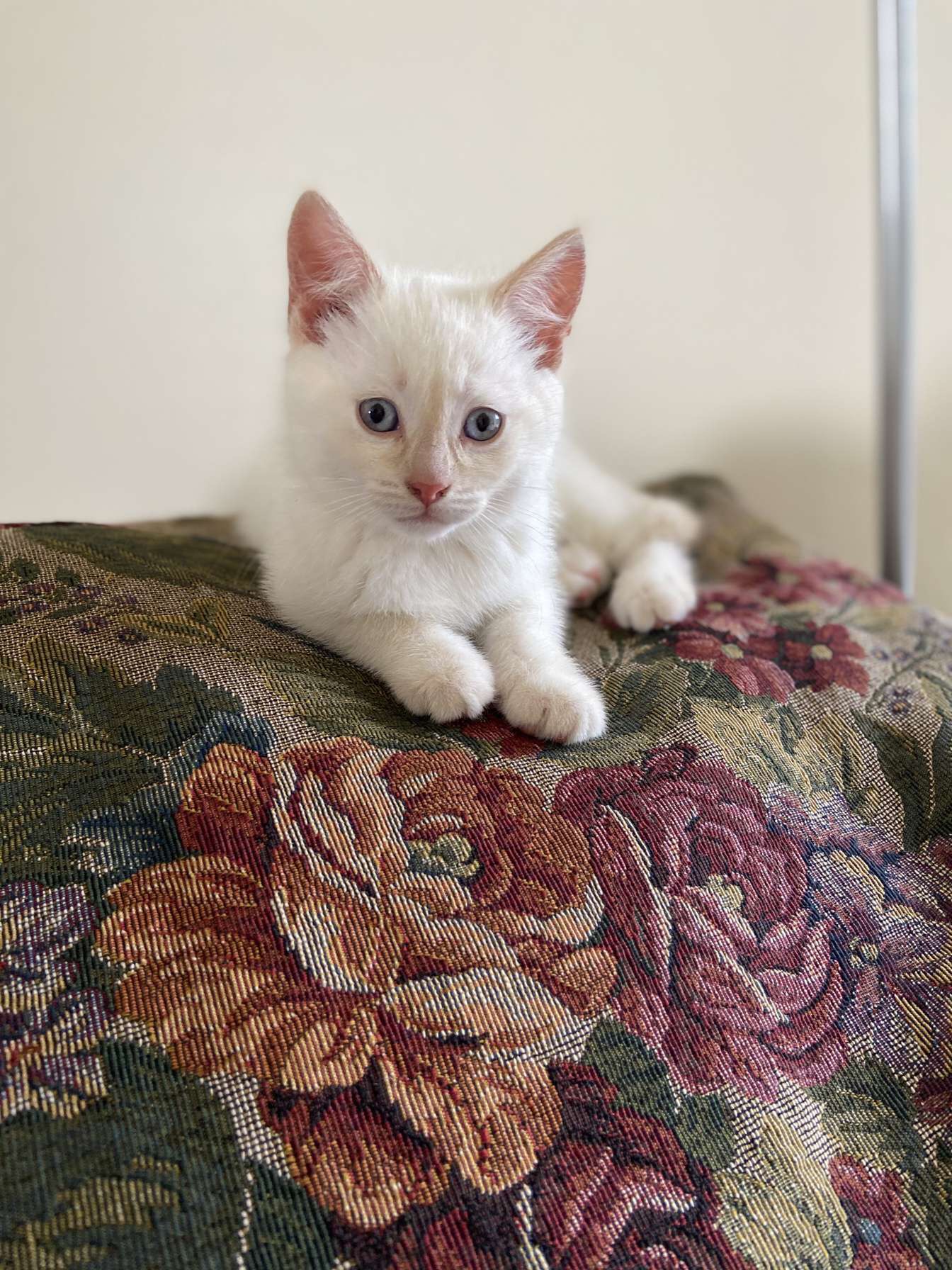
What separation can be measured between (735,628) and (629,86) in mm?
1246

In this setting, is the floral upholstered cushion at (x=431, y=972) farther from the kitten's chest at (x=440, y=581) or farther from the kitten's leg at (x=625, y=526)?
the kitten's leg at (x=625, y=526)

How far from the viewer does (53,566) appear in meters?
0.85

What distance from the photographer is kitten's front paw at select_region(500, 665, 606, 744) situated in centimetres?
81

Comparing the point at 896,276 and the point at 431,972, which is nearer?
the point at 431,972

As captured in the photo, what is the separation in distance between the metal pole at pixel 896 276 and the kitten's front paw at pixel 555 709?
3.74 ft

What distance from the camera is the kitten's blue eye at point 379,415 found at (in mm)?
860

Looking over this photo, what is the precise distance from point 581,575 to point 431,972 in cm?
73

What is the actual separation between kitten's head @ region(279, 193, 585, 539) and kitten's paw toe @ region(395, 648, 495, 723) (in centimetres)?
15

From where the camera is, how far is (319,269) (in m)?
0.90

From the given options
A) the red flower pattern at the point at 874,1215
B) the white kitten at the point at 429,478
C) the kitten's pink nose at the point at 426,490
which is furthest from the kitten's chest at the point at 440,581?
the red flower pattern at the point at 874,1215

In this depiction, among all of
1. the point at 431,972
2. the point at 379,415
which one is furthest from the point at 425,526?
the point at 431,972

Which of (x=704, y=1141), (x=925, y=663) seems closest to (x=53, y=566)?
(x=704, y=1141)

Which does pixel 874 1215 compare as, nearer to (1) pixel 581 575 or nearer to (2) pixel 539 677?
(2) pixel 539 677

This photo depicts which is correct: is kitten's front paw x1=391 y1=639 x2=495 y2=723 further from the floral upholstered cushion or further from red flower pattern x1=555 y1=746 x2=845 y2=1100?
red flower pattern x1=555 y1=746 x2=845 y2=1100
